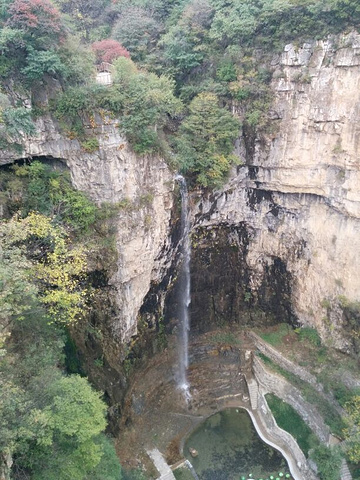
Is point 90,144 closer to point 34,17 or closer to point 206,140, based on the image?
point 34,17

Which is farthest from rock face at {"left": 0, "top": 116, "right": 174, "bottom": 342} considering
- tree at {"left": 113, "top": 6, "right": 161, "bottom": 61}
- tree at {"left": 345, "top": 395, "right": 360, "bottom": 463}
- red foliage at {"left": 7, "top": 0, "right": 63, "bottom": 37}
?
tree at {"left": 345, "top": 395, "right": 360, "bottom": 463}

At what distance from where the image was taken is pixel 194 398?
18.2 metres

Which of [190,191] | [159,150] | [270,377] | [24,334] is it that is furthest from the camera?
[270,377]

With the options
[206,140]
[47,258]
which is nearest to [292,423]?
[47,258]

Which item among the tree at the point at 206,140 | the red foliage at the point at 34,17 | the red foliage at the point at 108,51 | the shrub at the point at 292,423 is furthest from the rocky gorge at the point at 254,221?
the red foliage at the point at 108,51

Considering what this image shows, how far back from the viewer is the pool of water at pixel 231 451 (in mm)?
15241

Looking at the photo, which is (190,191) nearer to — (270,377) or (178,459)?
(270,377)

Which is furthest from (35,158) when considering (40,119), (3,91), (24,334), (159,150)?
(24,334)

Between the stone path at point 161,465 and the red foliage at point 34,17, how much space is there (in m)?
16.1

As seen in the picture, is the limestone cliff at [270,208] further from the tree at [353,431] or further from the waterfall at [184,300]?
the tree at [353,431]

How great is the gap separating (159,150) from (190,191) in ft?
8.29

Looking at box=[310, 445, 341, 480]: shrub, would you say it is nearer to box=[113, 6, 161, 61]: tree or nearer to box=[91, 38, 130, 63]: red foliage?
box=[91, 38, 130, 63]: red foliage

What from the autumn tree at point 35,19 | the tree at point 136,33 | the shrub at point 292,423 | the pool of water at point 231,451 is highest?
the tree at point 136,33

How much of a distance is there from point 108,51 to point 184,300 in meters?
11.7
